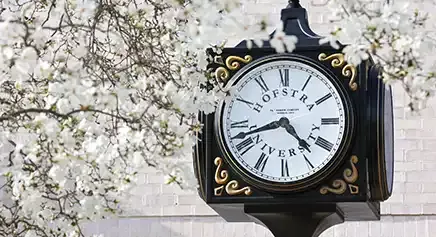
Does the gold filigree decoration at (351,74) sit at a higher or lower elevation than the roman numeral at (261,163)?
higher

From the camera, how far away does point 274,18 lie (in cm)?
700

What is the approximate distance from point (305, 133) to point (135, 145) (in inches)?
23.8

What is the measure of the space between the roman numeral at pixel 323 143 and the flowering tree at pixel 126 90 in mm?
322

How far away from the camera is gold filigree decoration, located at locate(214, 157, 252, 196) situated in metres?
4.16

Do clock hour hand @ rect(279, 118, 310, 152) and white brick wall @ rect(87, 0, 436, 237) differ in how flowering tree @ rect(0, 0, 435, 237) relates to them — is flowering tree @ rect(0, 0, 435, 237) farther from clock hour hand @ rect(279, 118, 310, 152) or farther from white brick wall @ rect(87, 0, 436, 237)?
white brick wall @ rect(87, 0, 436, 237)

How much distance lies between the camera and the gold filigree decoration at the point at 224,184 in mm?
4160

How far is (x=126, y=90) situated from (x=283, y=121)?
69 centimetres

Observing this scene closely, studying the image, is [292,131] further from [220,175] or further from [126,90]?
[126,90]

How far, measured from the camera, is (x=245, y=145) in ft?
13.8

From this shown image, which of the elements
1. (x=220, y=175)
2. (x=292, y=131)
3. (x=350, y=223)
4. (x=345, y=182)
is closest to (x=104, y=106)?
(x=220, y=175)

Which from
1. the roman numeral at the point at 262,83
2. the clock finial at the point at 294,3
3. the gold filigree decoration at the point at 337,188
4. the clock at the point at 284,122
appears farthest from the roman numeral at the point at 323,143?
the clock finial at the point at 294,3

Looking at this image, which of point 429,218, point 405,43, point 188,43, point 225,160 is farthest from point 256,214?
point 429,218

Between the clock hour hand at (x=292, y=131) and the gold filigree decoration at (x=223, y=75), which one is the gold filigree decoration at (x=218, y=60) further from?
the clock hour hand at (x=292, y=131)

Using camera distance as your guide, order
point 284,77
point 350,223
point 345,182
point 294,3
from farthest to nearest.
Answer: point 350,223
point 294,3
point 284,77
point 345,182
